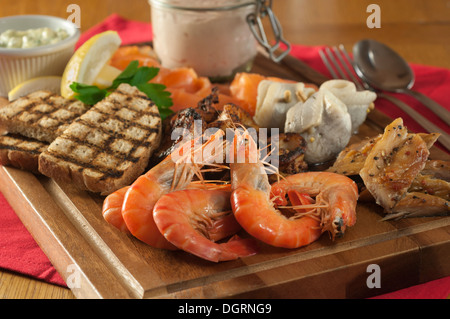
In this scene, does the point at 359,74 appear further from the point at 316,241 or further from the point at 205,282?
the point at 205,282

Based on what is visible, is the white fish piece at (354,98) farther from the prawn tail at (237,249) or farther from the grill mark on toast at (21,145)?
the grill mark on toast at (21,145)

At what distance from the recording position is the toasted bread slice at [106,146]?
2.58m

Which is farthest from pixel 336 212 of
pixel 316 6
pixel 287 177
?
pixel 316 6

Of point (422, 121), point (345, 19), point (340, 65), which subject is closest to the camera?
point (422, 121)

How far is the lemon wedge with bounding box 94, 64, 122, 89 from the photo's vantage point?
11.0 feet

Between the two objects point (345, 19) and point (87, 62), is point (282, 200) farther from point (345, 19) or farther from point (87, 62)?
point (345, 19)

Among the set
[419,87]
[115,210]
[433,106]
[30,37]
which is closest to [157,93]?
[30,37]

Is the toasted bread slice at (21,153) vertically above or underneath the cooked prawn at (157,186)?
underneath

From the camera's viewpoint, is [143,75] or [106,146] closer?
[106,146]

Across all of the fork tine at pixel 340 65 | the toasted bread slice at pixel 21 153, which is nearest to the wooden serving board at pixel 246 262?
the toasted bread slice at pixel 21 153

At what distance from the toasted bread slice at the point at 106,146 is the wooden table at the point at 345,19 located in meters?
2.30

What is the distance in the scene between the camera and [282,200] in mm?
2453

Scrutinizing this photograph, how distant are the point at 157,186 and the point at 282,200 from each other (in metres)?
0.52

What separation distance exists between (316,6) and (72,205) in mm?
3835
